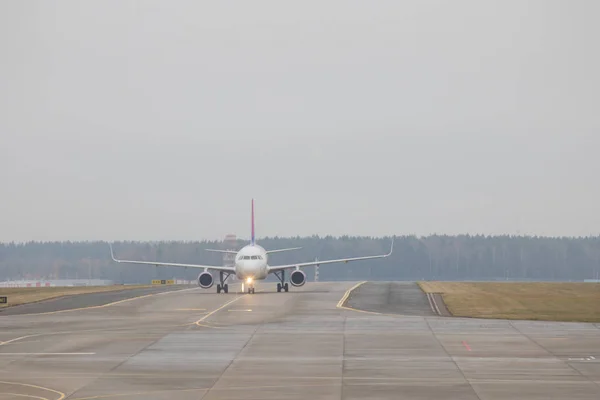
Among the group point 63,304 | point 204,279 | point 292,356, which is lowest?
point 292,356

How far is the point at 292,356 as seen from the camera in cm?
3675

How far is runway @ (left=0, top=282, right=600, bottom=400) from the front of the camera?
2848cm

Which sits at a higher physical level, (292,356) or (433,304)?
(433,304)

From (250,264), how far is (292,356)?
1804 inches

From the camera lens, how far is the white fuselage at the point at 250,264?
8250cm

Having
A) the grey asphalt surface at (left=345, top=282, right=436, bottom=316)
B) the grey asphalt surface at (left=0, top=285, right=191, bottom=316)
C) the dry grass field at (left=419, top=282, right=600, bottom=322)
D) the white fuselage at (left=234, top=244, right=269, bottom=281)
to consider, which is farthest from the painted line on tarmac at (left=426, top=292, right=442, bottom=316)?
the grey asphalt surface at (left=0, top=285, right=191, bottom=316)

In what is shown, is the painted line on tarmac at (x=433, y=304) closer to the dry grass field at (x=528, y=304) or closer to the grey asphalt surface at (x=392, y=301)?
the grey asphalt surface at (x=392, y=301)

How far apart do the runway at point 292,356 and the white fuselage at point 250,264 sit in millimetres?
21882

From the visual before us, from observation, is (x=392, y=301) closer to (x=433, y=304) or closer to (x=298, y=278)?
(x=433, y=304)

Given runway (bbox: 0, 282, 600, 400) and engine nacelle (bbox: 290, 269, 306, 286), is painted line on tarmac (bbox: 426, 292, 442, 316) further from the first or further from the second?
engine nacelle (bbox: 290, 269, 306, 286)

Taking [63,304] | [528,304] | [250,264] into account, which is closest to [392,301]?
[528,304]

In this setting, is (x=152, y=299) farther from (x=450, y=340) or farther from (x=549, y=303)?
(x=450, y=340)

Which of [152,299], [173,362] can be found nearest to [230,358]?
[173,362]

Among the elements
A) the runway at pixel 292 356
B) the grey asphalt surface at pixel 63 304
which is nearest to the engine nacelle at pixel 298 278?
the grey asphalt surface at pixel 63 304
